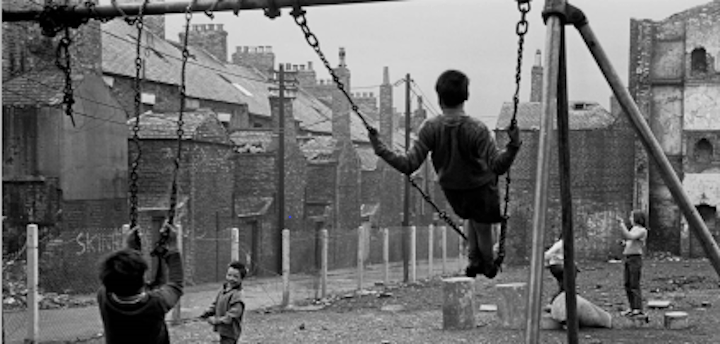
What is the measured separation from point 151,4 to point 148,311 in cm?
219

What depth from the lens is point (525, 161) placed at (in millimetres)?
35344

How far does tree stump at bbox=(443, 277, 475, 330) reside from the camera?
15570 mm

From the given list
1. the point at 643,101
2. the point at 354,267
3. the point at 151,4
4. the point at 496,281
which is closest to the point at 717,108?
the point at 643,101

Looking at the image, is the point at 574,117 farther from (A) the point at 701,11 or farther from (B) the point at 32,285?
(B) the point at 32,285

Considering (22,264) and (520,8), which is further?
(22,264)

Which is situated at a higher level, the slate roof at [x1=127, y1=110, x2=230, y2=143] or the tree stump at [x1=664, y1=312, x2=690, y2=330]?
the slate roof at [x1=127, y1=110, x2=230, y2=143]

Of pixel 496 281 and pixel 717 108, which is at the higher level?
pixel 717 108

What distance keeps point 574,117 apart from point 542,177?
31352mm

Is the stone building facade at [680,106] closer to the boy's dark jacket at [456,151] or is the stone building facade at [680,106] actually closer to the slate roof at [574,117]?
the slate roof at [574,117]

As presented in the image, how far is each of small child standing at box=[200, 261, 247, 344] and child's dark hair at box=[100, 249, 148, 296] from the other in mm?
4371

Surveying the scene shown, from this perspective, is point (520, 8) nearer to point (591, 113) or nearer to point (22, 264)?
point (22, 264)

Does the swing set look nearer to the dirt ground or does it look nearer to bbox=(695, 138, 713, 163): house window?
the dirt ground

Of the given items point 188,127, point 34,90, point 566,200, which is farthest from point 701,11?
point 566,200

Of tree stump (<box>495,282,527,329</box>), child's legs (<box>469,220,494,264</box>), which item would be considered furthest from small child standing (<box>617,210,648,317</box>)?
child's legs (<box>469,220,494,264</box>)
